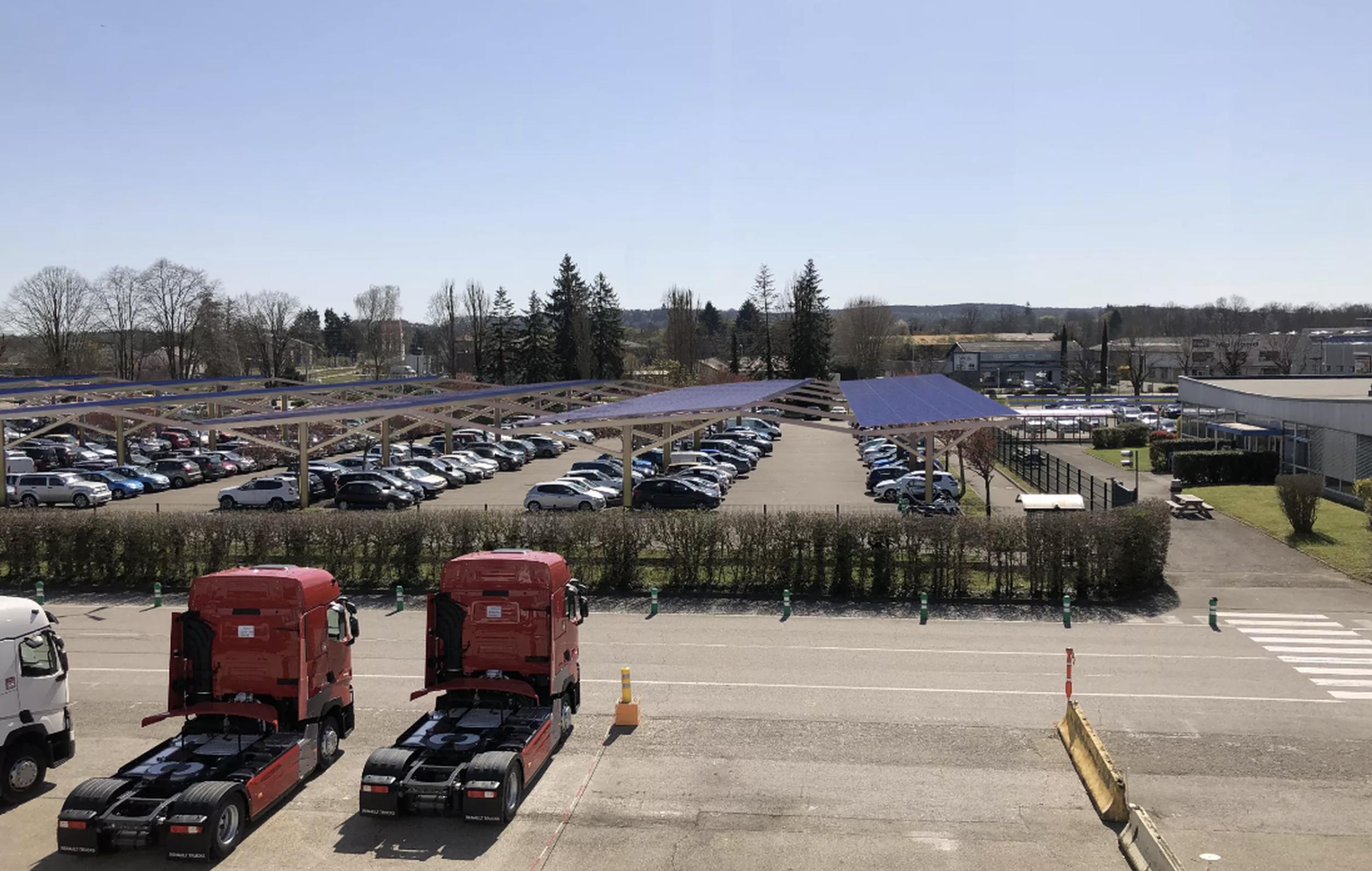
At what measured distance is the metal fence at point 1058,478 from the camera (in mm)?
32844

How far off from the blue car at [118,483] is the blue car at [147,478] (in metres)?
0.43

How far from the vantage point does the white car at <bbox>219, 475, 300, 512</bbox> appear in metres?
40.0

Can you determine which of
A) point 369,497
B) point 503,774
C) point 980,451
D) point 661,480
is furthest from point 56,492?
point 503,774

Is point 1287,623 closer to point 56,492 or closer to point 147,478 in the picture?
point 56,492

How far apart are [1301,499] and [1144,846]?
73.4 feet

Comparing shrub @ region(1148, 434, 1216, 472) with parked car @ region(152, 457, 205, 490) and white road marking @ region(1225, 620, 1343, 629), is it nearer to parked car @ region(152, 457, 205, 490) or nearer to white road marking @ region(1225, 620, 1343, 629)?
white road marking @ region(1225, 620, 1343, 629)

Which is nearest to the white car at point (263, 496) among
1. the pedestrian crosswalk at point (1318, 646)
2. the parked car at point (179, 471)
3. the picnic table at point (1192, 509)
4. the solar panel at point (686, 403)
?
the parked car at point (179, 471)

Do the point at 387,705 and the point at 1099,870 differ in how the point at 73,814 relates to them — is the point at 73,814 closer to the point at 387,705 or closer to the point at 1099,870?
the point at 387,705

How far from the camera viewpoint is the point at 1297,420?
40375 millimetres

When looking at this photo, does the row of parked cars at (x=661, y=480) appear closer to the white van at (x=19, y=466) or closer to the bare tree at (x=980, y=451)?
the bare tree at (x=980, y=451)

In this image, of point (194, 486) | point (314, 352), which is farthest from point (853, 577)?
point (314, 352)

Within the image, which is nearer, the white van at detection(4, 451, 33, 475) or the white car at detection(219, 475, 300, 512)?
the white car at detection(219, 475, 300, 512)

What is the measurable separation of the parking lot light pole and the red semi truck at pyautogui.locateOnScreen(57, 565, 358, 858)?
26017 millimetres

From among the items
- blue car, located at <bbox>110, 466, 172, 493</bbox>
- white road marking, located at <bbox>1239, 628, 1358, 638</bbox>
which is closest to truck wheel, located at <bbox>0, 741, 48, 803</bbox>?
white road marking, located at <bbox>1239, 628, 1358, 638</bbox>
